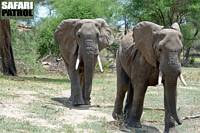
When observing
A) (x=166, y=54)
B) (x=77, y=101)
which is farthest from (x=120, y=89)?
(x=166, y=54)

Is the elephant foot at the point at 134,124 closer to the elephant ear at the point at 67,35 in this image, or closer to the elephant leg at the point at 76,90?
the elephant leg at the point at 76,90

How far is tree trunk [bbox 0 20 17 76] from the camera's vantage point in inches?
897

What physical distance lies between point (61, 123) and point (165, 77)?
2.34 metres

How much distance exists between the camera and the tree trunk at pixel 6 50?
2278 cm

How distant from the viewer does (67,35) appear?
14125 millimetres

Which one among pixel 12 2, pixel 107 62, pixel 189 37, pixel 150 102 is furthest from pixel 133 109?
pixel 189 37

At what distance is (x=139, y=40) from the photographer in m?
9.99

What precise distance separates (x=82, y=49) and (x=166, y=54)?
4125 mm

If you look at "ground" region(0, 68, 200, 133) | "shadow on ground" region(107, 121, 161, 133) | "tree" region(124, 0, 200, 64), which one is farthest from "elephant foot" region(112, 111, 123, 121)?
"tree" region(124, 0, 200, 64)

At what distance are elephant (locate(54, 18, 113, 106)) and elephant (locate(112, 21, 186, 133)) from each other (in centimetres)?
128

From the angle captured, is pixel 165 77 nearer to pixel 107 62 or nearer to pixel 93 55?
pixel 93 55

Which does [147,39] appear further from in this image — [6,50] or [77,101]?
[6,50]

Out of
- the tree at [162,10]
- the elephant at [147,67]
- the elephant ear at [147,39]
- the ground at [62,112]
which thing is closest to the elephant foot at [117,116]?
the elephant at [147,67]

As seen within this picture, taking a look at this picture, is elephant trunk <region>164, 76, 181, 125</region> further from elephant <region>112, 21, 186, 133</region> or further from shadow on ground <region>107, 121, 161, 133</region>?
shadow on ground <region>107, 121, 161, 133</region>
